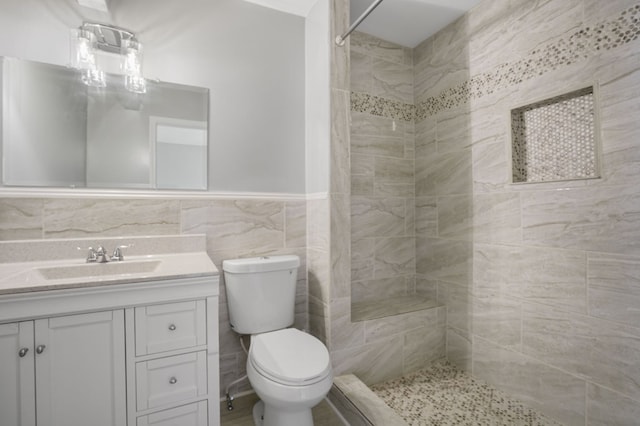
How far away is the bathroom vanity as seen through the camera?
1023 mm

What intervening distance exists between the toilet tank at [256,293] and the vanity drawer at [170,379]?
1.39 feet

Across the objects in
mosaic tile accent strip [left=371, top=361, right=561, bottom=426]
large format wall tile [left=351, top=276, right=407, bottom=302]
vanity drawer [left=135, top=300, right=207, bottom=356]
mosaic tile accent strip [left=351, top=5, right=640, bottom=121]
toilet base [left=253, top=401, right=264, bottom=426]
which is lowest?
toilet base [left=253, top=401, right=264, bottom=426]

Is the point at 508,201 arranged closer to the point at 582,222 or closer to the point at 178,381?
the point at 582,222

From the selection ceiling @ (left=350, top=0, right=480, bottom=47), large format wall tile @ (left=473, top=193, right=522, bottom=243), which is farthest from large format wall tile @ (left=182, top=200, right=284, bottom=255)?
ceiling @ (left=350, top=0, right=480, bottom=47)

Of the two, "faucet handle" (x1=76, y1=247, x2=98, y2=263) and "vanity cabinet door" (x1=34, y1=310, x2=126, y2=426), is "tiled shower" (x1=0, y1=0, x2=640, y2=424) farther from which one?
"vanity cabinet door" (x1=34, y1=310, x2=126, y2=426)

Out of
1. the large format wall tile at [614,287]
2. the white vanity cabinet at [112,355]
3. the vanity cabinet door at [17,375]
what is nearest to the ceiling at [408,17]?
the large format wall tile at [614,287]

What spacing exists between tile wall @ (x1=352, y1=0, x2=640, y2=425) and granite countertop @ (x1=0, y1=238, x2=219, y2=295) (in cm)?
159

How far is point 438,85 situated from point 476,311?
1.66 m

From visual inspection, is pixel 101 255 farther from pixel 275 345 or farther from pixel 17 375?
pixel 275 345

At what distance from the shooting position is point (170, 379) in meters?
1.20

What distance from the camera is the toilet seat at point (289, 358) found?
1.28 m

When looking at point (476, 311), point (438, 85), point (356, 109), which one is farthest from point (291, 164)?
point (476, 311)

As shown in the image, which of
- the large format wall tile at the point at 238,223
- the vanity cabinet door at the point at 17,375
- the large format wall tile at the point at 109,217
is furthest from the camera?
the large format wall tile at the point at 238,223

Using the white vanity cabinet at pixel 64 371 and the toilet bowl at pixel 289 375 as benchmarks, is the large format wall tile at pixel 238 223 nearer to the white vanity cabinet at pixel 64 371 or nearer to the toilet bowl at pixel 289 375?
the toilet bowl at pixel 289 375
